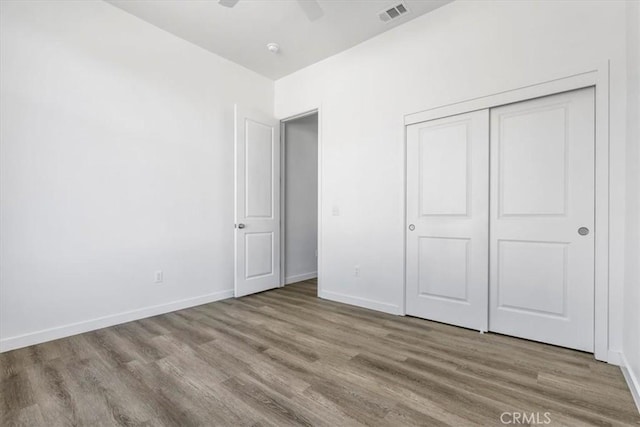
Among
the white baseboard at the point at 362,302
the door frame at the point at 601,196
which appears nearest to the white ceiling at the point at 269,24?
the door frame at the point at 601,196

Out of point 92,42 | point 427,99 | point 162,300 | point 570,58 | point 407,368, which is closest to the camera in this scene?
point 407,368

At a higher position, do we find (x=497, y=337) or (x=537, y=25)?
(x=537, y=25)

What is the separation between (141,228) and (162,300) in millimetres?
783

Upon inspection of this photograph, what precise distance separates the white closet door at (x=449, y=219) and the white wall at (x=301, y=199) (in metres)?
2.04

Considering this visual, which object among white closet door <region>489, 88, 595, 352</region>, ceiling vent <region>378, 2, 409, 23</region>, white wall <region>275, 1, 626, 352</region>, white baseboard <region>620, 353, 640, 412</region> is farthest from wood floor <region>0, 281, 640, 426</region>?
ceiling vent <region>378, 2, 409, 23</region>

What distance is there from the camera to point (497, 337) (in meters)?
2.49

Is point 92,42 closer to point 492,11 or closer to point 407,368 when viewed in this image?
point 492,11

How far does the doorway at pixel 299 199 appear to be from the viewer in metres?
4.51

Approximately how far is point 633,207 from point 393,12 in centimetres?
244

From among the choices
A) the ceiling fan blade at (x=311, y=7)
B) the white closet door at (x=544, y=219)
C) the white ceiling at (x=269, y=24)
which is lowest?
the white closet door at (x=544, y=219)

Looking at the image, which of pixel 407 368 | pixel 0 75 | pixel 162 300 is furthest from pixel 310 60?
pixel 407 368

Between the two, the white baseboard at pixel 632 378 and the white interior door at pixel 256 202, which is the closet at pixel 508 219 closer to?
the white baseboard at pixel 632 378

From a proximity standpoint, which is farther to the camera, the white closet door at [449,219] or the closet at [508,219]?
the white closet door at [449,219]

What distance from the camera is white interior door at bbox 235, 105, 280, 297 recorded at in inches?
146
